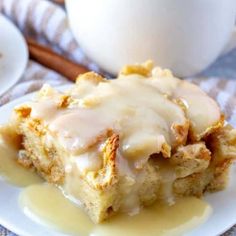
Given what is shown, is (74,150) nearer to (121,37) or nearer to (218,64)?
(121,37)

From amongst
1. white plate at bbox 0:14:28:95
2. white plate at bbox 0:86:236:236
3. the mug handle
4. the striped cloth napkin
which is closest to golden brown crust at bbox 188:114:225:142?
white plate at bbox 0:86:236:236

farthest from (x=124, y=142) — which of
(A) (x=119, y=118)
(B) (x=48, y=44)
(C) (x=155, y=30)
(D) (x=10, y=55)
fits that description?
(B) (x=48, y=44)

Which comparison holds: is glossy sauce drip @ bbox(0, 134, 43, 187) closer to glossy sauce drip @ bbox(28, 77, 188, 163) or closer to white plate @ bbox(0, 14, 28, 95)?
glossy sauce drip @ bbox(28, 77, 188, 163)

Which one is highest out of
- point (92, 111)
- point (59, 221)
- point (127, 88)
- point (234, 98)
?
point (234, 98)

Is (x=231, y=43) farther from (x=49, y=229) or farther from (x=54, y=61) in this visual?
(x=49, y=229)

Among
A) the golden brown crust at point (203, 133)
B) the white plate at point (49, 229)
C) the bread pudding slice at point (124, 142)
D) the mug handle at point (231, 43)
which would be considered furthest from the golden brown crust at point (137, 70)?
the mug handle at point (231, 43)

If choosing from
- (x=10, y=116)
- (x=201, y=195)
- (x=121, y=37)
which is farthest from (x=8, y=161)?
(x=121, y=37)
